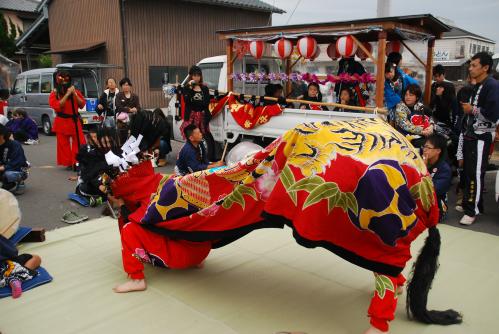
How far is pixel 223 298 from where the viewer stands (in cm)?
287

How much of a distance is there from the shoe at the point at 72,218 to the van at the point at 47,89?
20.5 ft

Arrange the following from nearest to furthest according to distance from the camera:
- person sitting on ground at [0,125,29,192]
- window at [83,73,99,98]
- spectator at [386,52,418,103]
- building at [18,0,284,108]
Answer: person sitting on ground at [0,125,29,192]
spectator at [386,52,418,103]
window at [83,73,99,98]
building at [18,0,284,108]

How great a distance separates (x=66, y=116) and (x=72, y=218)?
2.53 m

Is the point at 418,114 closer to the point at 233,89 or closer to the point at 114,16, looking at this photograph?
the point at 233,89

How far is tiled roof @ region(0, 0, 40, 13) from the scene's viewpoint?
2155 cm

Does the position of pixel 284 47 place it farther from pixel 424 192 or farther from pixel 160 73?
pixel 160 73

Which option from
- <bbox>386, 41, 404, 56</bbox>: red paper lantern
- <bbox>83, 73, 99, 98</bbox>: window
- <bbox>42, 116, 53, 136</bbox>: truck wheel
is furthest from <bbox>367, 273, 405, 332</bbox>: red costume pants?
<bbox>42, 116, 53, 136</bbox>: truck wheel

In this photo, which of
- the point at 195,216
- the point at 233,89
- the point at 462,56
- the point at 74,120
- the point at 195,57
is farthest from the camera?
the point at 462,56

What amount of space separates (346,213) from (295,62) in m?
5.79

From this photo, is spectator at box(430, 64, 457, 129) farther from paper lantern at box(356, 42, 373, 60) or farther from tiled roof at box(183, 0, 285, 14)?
tiled roof at box(183, 0, 285, 14)

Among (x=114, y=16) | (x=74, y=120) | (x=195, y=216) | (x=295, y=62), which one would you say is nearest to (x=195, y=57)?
(x=114, y=16)

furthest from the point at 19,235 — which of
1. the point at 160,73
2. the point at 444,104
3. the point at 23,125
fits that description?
the point at 160,73

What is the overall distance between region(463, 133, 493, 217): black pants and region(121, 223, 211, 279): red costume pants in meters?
2.87

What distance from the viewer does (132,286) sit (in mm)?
2941
